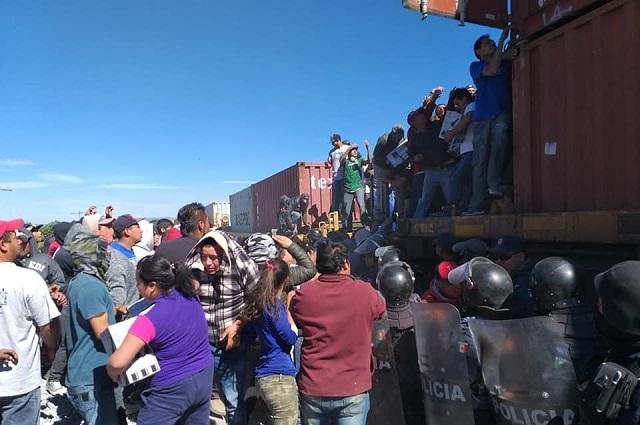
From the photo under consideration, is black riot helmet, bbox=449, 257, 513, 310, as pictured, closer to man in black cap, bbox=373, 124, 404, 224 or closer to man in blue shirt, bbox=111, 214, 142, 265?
man in blue shirt, bbox=111, 214, 142, 265

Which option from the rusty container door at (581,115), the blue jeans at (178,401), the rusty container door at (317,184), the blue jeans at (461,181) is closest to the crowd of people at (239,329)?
the blue jeans at (178,401)

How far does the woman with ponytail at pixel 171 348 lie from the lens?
84.5 inches

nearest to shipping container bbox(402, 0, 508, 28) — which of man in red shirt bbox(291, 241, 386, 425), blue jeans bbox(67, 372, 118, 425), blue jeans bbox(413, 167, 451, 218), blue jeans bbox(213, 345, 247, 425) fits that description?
blue jeans bbox(413, 167, 451, 218)

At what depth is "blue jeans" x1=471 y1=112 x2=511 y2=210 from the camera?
163 inches

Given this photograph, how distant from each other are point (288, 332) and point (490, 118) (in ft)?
9.74

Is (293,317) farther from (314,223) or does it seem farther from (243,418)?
(314,223)

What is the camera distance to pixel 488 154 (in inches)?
169

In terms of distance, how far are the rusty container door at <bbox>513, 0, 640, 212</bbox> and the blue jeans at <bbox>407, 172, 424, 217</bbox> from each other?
6.15 feet

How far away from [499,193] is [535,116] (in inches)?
29.6

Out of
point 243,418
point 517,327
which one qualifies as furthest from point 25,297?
point 517,327

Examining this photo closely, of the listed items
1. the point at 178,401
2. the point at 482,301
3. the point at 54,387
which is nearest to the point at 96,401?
the point at 178,401

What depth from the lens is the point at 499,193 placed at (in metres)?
4.13

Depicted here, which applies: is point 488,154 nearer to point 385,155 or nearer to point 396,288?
point 396,288

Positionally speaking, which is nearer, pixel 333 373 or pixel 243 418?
pixel 333 373
